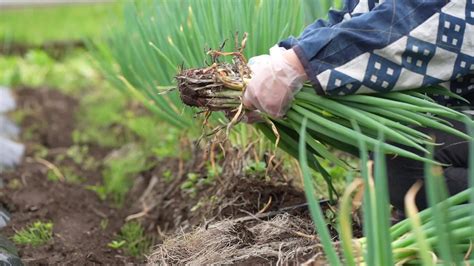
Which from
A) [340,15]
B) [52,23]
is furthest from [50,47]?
[340,15]

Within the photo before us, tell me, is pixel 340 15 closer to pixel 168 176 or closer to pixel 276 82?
pixel 276 82

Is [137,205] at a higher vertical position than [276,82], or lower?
lower

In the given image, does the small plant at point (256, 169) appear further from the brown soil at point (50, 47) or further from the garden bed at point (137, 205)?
the brown soil at point (50, 47)

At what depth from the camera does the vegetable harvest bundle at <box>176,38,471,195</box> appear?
1.92m

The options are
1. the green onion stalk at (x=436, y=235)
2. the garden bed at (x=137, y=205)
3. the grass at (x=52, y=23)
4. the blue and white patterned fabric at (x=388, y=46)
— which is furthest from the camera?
the grass at (x=52, y=23)

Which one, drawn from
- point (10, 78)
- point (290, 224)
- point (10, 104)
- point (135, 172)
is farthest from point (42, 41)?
point (290, 224)

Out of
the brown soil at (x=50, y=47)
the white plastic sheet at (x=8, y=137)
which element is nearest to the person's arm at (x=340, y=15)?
the white plastic sheet at (x=8, y=137)

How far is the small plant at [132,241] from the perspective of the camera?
2646 mm

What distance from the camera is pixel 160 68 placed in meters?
2.76

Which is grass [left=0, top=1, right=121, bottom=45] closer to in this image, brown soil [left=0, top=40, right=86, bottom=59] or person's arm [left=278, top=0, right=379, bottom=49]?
brown soil [left=0, top=40, right=86, bottom=59]

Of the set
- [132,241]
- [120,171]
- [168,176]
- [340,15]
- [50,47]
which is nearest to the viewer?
[340,15]

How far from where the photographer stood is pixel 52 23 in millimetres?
6551

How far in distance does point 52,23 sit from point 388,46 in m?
4.97

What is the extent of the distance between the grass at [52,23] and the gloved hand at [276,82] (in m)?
3.57
